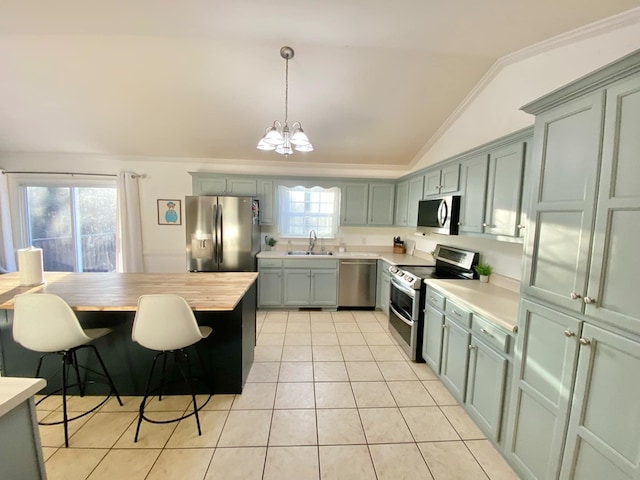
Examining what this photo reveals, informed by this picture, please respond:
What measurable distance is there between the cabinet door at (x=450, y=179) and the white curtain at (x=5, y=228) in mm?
6238

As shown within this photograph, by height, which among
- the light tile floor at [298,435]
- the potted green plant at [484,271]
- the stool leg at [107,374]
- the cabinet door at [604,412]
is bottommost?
the light tile floor at [298,435]

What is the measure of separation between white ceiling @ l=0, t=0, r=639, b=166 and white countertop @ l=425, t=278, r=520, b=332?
1972 millimetres

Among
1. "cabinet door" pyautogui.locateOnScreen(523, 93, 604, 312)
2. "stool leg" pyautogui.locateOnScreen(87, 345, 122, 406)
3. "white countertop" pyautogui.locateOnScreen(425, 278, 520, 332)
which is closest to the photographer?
"cabinet door" pyautogui.locateOnScreen(523, 93, 604, 312)

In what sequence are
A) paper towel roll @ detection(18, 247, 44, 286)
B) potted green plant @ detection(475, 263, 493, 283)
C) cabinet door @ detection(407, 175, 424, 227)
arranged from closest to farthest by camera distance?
paper towel roll @ detection(18, 247, 44, 286), potted green plant @ detection(475, 263, 493, 283), cabinet door @ detection(407, 175, 424, 227)

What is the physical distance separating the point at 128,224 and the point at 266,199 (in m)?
2.22

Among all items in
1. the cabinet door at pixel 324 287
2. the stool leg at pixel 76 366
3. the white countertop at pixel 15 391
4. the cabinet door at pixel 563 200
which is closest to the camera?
the white countertop at pixel 15 391

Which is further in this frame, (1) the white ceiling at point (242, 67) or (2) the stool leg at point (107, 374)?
(2) the stool leg at point (107, 374)

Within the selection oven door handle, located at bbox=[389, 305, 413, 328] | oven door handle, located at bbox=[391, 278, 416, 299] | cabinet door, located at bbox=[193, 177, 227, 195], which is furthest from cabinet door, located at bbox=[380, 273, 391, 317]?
cabinet door, located at bbox=[193, 177, 227, 195]

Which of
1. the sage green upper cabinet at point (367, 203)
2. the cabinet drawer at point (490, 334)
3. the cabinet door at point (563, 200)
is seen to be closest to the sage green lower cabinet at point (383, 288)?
the sage green upper cabinet at point (367, 203)

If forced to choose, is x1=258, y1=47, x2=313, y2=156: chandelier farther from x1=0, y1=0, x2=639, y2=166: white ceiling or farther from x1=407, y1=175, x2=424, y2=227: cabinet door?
x1=407, y1=175, x2=424, y2=227: cabinet door

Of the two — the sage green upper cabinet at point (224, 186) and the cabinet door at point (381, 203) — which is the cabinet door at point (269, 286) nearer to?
the sage green upper cabinet at point (224, 186)

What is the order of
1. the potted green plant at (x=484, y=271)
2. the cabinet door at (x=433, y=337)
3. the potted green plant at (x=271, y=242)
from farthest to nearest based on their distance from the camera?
the potted green plant at (x=271, y=242), the potted green plant at (x=484, y=271), the cabinet door at (x=433, y=337)

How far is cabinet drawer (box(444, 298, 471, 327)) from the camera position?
203cm

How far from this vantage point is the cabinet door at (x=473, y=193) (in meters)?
2.33
